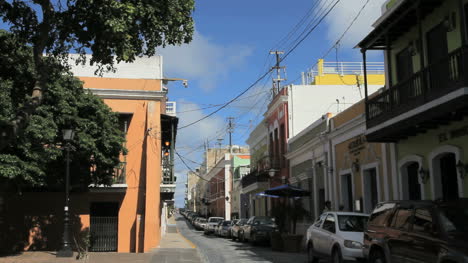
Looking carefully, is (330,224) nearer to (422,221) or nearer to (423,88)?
(423,88)

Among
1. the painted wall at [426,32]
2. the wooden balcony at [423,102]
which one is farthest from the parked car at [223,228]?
the painted wall at [426,32]

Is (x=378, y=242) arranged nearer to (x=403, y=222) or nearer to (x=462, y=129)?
(x=403, y=222)

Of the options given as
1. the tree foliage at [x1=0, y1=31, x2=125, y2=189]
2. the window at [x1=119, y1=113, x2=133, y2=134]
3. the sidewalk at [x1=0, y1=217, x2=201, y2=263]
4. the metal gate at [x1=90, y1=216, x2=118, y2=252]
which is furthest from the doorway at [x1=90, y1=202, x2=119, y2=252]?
the window at [x1=119, y1=113, x2=133, y2=134]

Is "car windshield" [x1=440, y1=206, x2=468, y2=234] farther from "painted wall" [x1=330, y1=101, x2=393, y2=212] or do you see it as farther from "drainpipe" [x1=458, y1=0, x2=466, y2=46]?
"painted wall" [x1=330, y1=101, x2=393, y2=212]

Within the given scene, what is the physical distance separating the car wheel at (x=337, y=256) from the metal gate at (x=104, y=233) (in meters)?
11.2

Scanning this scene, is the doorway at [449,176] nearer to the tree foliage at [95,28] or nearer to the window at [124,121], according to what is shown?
the tree foliage at [95,28]

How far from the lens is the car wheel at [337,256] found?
12555 mm

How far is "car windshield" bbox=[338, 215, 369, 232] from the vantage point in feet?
43.8

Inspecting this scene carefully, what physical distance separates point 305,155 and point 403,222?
1646 centimetres

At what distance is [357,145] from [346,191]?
254 centimetres

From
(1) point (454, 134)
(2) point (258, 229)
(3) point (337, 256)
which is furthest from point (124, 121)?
(1) point (454, 134)

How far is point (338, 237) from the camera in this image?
42.1 feet

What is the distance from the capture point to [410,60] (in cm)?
1530

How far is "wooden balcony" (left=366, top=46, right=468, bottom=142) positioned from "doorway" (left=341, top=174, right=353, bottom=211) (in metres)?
5.21
